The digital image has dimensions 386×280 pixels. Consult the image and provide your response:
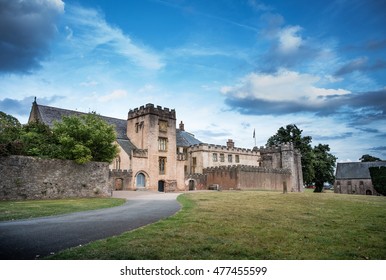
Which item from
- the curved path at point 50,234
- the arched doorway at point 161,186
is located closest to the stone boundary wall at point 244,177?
the arched doorway at point 161,186

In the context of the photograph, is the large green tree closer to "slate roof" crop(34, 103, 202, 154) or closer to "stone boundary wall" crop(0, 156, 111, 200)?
"slate roof" crop(34, 103, 202, 154)

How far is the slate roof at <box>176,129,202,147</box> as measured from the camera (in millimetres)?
50475

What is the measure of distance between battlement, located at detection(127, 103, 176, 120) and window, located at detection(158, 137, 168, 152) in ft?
10.8

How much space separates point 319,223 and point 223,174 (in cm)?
3146

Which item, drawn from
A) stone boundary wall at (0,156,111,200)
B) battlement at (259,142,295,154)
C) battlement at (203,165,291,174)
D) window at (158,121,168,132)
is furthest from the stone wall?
stone boundary wall at (0,156,111,200)

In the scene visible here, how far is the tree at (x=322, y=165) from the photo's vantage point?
5434cm

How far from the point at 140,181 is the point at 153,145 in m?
5.21

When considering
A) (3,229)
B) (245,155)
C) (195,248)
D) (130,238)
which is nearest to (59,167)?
(3,229)

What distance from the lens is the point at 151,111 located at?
38.8 meters

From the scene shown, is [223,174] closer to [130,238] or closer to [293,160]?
[293,160]

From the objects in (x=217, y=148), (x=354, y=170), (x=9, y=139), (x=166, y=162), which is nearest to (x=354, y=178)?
(x=354, y=170)

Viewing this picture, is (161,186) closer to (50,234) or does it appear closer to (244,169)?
(244,169)

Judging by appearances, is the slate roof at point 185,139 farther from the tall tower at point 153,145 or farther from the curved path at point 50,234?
the curved path at point 50,234
